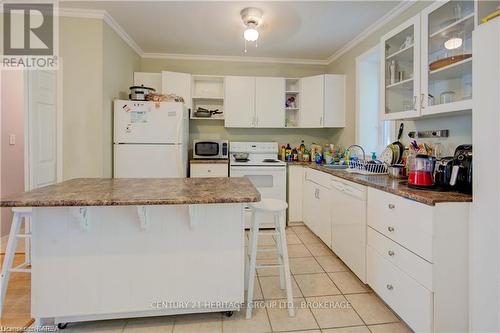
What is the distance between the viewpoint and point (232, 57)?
406 cm

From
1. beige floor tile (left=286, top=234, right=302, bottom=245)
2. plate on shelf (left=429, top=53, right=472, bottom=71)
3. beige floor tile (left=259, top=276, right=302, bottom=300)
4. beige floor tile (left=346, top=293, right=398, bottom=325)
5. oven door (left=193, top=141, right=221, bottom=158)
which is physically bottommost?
beige floor tile (left=346, top=293, right=398, bottom=325)

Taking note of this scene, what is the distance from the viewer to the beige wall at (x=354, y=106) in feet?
6.39

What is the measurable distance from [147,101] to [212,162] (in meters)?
1.09

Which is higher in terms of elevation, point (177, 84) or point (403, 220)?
point (177, 84)

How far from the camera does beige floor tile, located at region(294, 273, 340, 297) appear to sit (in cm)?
213

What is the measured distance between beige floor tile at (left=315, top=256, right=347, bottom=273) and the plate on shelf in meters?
1.83

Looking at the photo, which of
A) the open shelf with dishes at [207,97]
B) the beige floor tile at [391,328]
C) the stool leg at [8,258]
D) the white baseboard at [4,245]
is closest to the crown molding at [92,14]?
the open shelf with dishes at [207,97]

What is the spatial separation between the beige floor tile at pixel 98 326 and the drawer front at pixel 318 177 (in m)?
2.19

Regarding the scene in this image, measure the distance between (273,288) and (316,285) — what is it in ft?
1.20

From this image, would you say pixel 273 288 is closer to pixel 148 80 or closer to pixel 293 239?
pixel 293 239

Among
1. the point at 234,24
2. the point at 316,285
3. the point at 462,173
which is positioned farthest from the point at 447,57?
the point at 234,24

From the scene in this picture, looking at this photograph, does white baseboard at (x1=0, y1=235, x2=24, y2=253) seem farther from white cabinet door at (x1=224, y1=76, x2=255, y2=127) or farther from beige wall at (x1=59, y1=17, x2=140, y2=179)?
white cabinet door at (x1=224, y1=76, x2=255, y2=127)

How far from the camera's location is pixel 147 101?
3051 millimetres

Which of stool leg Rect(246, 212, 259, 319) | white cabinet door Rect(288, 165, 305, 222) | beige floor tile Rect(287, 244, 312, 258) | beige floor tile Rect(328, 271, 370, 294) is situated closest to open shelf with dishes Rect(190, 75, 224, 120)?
white cabinet door Rect(288, 165, 305, 222)
